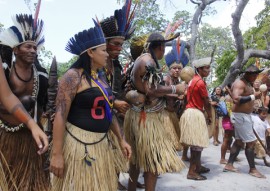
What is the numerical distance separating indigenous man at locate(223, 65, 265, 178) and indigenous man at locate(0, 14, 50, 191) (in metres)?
3.41

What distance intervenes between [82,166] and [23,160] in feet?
2.99

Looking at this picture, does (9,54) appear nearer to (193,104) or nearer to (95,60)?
(95,60)

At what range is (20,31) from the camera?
10.2 feet

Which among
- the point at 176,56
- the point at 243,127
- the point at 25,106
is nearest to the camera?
the point at 25,106

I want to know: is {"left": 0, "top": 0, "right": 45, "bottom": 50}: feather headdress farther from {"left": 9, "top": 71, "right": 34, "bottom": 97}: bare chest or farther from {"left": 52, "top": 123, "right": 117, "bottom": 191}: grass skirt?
{"left": 52, "top": 123, "right": 117, "bottom": 191}: grass skirt

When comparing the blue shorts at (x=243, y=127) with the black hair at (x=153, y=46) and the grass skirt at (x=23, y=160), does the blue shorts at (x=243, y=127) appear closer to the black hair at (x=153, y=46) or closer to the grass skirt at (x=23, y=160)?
the black hair at (x=153, y=46)

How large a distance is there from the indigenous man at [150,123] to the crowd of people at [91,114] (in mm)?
11

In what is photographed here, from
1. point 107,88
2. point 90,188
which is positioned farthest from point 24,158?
point 107,88

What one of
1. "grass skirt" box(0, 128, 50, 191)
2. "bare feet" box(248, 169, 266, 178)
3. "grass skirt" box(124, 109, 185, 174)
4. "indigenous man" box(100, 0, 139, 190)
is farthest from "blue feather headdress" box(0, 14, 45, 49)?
"bare feet" box(248, 169, 266, 178)

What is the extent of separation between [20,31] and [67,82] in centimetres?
108

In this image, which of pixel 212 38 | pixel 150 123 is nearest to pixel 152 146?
pixel 150 123

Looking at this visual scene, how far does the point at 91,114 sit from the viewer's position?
2.54 meters

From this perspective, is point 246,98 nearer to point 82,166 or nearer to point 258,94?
point 258,94

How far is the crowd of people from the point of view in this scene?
244 cm
